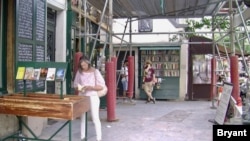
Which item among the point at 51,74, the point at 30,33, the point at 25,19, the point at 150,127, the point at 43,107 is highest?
the point at 25,19

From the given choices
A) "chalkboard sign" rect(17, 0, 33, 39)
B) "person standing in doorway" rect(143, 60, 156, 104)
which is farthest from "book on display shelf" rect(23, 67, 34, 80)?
"person standing in doorway" rect(143, 60, 156, 104)

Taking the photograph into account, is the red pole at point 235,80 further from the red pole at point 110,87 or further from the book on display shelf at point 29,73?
the book on display shelf at point 29,73

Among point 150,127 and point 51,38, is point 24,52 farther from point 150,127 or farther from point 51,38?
point 150,127

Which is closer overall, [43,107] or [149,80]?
[43,107]

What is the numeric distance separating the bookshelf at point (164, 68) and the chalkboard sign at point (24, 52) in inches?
330

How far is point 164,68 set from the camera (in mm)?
14680

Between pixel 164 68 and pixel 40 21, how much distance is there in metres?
8.36

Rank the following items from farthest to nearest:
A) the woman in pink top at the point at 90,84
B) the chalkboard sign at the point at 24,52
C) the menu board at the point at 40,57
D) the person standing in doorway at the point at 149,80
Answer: the person standing in doorway at the point at 149,80 < the menu board at the point at 40,57 < the woman in pink top at the point at 90,84 < the chalkboard sign at the point at 24,52

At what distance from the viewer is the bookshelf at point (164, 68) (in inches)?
567

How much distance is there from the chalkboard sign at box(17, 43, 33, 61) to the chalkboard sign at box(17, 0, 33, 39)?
168 mm

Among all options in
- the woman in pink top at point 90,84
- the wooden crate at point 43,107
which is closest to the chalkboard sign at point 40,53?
the woman in pink top at point 90,84

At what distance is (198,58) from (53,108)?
410 inches

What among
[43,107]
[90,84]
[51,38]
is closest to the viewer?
[43,107]

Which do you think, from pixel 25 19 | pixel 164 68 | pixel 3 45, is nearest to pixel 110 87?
pixel 25 19
